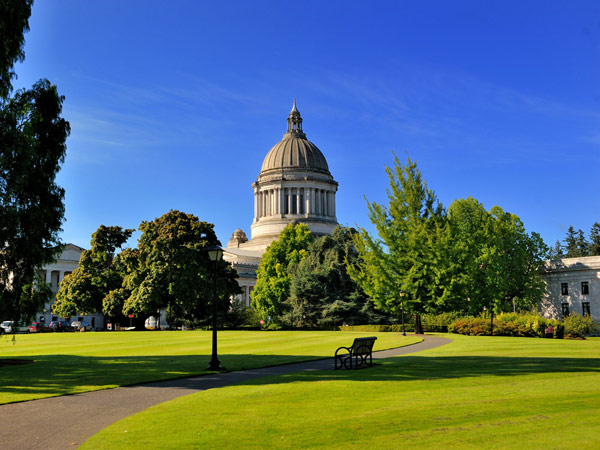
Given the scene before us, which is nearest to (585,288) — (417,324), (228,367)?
(417,324)

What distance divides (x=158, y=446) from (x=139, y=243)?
57.4 m

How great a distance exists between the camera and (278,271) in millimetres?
79000

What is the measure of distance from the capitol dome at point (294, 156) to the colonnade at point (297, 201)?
15.6 feet

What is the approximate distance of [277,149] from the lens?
136875 millimetres

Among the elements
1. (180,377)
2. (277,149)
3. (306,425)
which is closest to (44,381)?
(180,377)

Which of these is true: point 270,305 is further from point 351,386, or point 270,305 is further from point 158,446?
point 158,446

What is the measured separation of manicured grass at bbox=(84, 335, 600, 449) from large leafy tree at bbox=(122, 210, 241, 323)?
4268 cm

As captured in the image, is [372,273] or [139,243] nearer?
[372,273]

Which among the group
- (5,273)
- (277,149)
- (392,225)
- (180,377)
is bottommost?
(180,377)

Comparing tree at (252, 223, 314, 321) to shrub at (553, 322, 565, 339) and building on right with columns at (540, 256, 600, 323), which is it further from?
building on right with columns at (540, 256, 600, 323)

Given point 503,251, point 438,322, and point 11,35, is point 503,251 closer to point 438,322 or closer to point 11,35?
point 438,322

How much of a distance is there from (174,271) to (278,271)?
21914 millimetres

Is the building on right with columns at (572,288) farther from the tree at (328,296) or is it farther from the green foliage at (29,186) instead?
the green foliage at (29,186)

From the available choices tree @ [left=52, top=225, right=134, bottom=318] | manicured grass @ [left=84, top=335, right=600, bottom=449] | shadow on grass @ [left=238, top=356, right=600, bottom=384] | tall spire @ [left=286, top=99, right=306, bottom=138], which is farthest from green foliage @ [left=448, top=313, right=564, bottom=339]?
tall spire @ [left=286, top=99, right=306, bottom=138]
